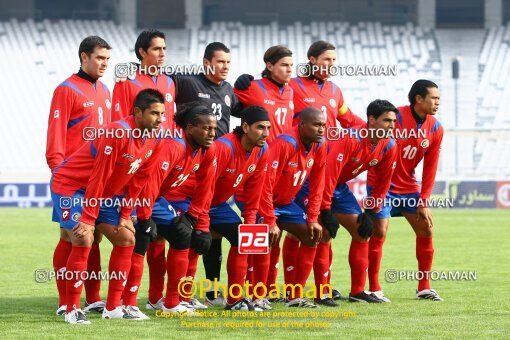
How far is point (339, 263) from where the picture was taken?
1423cm

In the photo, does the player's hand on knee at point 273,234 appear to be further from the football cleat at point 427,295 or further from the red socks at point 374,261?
the football cleat at point 427,295

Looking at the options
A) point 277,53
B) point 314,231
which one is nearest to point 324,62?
point 277,53

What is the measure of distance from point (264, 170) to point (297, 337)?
2.11m

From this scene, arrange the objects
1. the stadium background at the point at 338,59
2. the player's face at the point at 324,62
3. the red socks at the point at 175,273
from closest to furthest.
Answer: the red socks at the point at 175,273
the player's face at the point at 324,62
the stadium background at the point at 338,59

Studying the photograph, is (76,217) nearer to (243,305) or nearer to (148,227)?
(148,227)

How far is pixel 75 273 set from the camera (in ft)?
24.9

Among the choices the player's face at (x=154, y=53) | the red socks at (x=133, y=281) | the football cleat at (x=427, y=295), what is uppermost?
the player's face at (x=154, y=53)

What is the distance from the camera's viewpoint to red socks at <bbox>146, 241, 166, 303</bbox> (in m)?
8.74

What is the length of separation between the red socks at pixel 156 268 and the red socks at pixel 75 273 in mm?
1162

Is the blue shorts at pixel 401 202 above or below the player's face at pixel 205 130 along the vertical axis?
below

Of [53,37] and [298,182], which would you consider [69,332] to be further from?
[53,37]

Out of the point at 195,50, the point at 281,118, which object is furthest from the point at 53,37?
the point at 281,118

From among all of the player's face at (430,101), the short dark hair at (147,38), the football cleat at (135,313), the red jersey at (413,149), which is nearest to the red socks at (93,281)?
the football cleat at (135,313)

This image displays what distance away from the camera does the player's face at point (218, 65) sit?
894 centimetres
